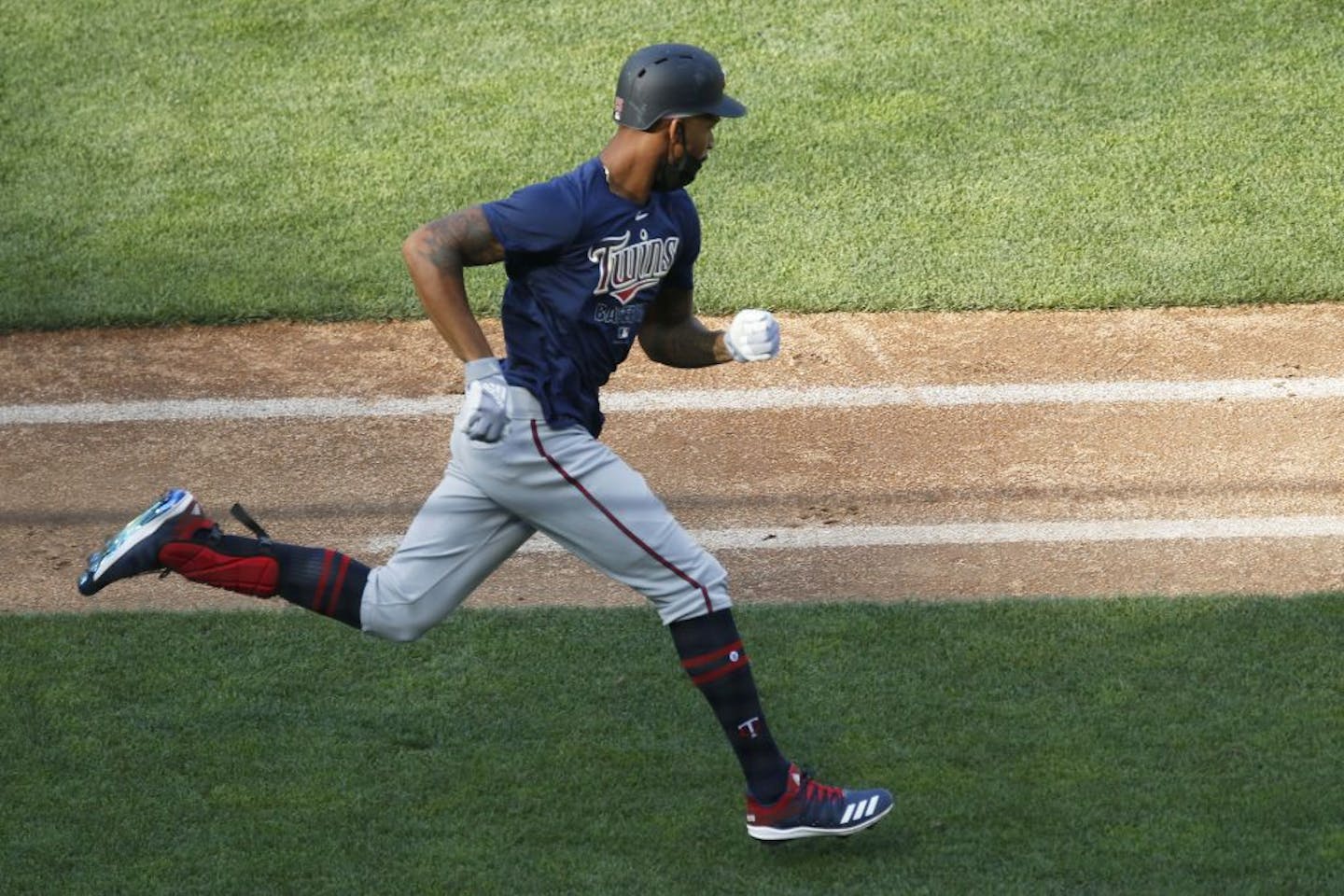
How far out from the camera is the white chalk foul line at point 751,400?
26.8 feet

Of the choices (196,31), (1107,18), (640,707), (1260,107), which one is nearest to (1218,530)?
(640,707)

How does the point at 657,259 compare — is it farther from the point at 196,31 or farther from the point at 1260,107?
the point at 196,31

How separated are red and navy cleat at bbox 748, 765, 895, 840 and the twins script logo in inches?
52.9

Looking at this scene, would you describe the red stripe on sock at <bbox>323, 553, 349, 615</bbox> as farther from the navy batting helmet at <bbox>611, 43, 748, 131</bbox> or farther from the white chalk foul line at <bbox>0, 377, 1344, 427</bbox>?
the white chalk foul line at <bbox>0, 377, 1344, 427</bbox>

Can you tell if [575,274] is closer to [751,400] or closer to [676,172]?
[676,172]

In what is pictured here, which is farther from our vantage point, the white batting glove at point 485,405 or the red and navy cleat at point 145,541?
the red and navy cleat at point 145,541

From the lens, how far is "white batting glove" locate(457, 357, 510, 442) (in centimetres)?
470

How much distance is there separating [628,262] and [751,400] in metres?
3.32

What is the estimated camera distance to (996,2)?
11.5 m

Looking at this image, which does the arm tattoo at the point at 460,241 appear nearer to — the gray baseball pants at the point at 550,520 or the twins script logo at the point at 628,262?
the twins script logo at the point at 628,262

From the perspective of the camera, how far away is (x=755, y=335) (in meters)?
5.18

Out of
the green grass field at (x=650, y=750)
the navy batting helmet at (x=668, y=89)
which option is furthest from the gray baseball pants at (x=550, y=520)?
the navy batting helmet at (x=668, y=89)

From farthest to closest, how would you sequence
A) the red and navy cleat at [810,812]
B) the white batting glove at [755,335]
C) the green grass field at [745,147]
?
the green grass field at [745,147]
the white batting glove at [755,335]
the red and navy cleat at [810,812]

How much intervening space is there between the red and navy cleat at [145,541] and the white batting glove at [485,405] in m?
1.01
